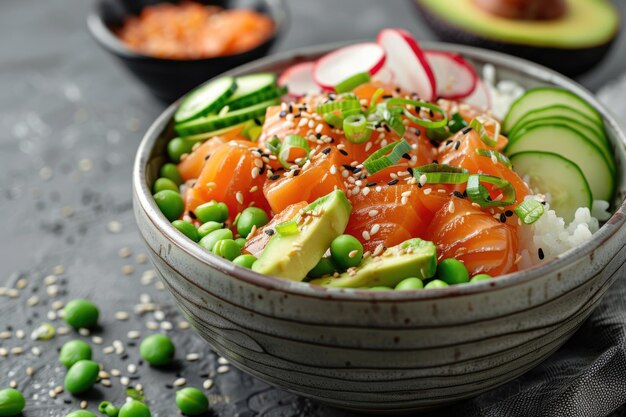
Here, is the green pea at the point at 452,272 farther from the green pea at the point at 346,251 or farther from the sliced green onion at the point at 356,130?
the sliced green onion at the point at 356,130

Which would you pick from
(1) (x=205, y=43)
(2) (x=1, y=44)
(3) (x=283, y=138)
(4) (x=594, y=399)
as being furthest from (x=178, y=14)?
(4) (x=594, y=399)

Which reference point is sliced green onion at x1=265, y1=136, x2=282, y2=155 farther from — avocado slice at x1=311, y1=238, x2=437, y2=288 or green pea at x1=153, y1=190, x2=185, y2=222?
avocado slice at x1=311, y1=238, x2=437, y2=288

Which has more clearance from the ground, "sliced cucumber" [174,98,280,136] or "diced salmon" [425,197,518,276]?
"diced salmon" [425,197,518,276]

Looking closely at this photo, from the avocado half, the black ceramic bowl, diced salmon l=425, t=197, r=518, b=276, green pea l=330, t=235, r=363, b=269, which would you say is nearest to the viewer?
green pea l=330, t=235, r=363, b=269

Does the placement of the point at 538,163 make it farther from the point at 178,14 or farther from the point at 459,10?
the point at 178,14

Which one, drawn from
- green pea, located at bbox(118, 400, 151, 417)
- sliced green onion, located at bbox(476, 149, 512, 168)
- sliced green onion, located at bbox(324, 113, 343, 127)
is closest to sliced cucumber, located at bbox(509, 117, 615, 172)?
sliced green onion, located at bbox(476, 149, 512, 168)

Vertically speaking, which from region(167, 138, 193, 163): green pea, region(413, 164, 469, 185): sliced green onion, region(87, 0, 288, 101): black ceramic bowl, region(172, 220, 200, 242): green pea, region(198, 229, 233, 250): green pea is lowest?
region(87, 0, 288, 101): black ceramic bowl
